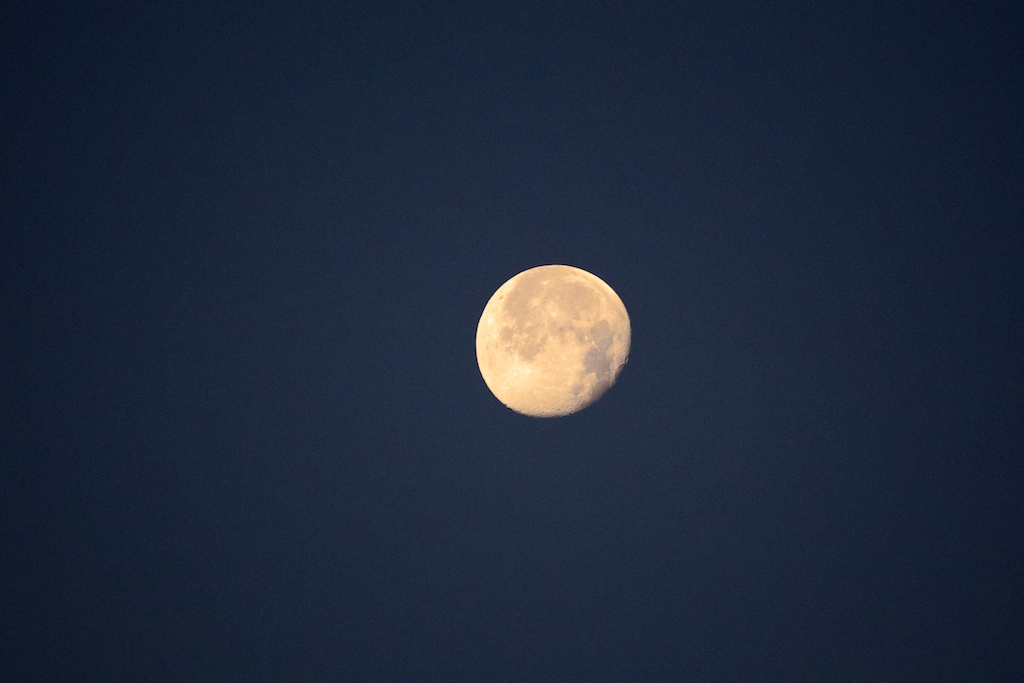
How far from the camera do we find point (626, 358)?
4.27m

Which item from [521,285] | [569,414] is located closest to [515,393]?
[569,414]

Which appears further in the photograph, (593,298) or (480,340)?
(480,340)

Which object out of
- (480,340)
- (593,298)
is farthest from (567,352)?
(480,340)

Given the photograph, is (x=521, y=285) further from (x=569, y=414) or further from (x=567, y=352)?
(x=569, y=414)

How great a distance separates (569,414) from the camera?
13.6ft

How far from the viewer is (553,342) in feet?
12.5

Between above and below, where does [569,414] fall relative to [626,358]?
below

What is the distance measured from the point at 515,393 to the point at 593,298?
0.91 meters

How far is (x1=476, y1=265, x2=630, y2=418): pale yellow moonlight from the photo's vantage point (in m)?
3.83

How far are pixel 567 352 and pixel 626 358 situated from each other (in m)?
0.68

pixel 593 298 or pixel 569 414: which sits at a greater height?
pixel 593 298

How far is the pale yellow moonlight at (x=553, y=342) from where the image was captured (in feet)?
12.6

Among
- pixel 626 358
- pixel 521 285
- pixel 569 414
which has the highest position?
pixel 521 285

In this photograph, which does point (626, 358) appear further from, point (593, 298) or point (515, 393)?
point (515, 393)
